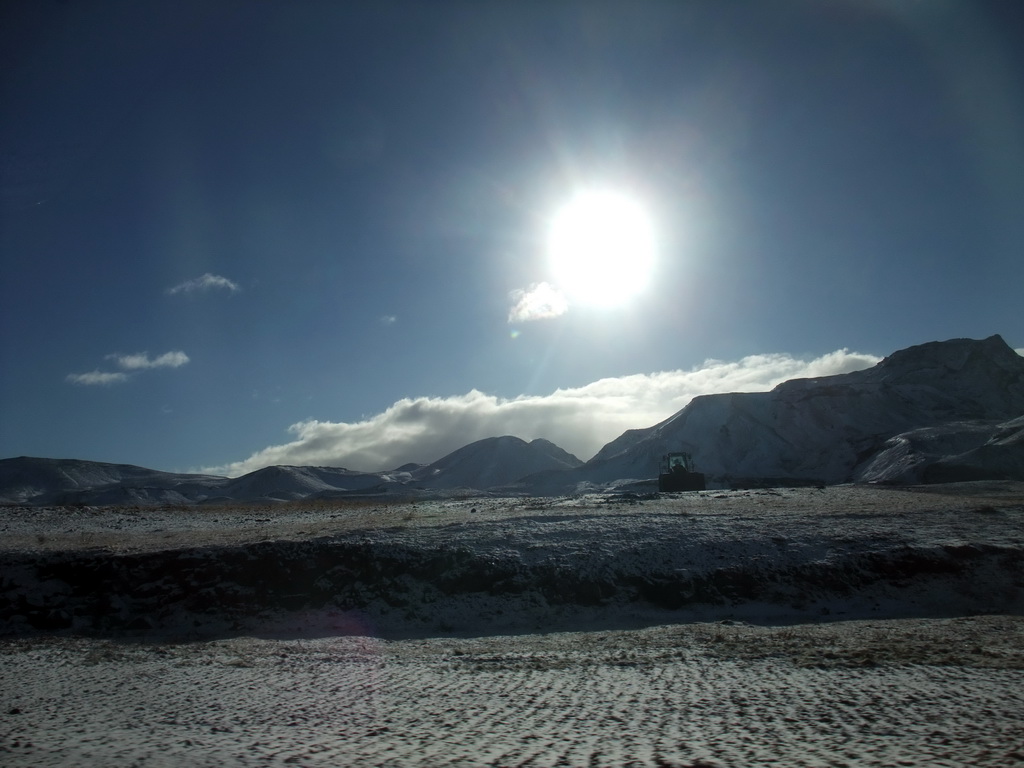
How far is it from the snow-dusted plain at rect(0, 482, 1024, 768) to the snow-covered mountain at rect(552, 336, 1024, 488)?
8031 centimetres

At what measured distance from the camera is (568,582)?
69.4 feet

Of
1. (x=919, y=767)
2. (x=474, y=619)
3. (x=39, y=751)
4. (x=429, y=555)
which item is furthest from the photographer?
(x=429, y=555)

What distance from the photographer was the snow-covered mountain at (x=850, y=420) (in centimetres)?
10312

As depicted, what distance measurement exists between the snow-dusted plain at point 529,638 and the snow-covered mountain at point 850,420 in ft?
263

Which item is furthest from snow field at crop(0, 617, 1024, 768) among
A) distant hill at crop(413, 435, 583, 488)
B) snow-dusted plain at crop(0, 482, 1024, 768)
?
distant hill at crop(413, 435, 583, 488)

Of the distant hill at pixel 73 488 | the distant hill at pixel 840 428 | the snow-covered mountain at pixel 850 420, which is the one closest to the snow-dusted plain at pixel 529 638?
the distant hill at pixel 840 428

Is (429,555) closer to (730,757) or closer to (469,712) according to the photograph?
(469,712)

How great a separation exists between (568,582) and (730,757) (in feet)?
45.3

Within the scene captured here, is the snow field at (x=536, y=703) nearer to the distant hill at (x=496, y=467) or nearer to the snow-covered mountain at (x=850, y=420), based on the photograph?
the snow-covered mountain at (x=850, y=420)

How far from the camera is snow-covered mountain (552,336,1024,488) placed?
103 meters

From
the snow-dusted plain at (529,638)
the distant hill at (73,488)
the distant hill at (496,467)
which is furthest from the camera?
the distant hill at (496,467)

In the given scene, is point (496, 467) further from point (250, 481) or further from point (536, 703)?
point (536, 703)

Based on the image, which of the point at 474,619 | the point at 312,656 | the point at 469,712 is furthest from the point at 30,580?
the point at 469,712

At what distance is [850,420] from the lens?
121 m
